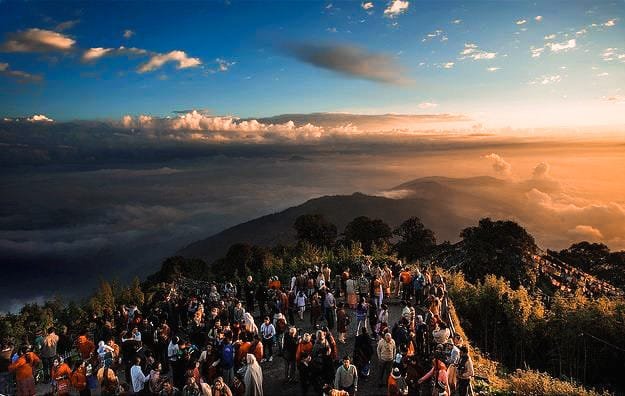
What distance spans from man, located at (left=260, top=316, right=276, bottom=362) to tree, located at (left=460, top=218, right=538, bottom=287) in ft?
161

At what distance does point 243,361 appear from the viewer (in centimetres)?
1104

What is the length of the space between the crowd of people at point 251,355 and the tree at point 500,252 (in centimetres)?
4513

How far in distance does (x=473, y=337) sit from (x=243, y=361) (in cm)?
2162

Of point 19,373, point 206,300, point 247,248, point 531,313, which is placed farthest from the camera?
point 247,248

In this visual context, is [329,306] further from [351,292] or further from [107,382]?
[107,382]

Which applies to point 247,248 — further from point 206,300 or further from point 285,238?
point 285,238

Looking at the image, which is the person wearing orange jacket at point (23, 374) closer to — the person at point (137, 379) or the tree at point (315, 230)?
the person at point (137, 379)

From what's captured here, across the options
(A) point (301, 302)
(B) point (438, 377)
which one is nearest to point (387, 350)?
(B) point (438, 377)

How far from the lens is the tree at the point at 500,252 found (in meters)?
57.2

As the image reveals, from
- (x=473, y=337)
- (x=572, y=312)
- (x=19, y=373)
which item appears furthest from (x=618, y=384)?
(x=19, y=373)

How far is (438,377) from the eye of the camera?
370 inches

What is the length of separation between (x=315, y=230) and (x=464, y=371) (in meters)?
49.6

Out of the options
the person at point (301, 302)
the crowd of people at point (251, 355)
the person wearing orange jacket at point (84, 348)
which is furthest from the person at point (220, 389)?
the person at point (301, 302)

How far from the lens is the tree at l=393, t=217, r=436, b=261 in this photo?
67312mm
